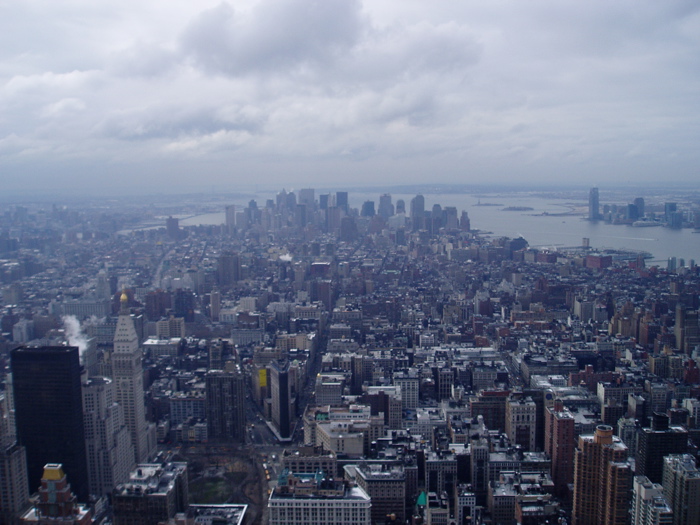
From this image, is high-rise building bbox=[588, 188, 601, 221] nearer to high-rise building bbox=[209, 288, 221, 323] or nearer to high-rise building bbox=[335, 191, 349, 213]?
high-rise building bbox=[209, 288, 221, 323]

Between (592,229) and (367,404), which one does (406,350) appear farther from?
(592,229)

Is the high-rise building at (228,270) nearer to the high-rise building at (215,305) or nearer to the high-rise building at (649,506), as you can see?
the high-rise building at (215,305)

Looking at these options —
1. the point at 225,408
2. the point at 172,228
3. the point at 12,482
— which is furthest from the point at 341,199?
the point at 12,482

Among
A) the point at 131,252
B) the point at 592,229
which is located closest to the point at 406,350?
the point at 131,252

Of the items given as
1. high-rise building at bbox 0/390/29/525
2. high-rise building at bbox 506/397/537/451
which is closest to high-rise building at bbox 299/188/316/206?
high-rise building at bbox 506/397/537/451

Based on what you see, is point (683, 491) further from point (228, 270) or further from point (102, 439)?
point (228, 270)

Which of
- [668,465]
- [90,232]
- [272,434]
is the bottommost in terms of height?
[272,434]
